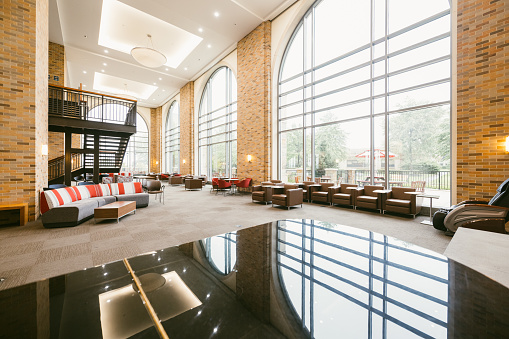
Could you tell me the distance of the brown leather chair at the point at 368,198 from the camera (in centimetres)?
602

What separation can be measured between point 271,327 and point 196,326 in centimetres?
21

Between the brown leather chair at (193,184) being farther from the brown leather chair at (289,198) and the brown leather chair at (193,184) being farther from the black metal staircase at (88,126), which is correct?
the brown leather chair at (289,198)

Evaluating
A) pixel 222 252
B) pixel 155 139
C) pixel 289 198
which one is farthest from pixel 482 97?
pixel 155 139

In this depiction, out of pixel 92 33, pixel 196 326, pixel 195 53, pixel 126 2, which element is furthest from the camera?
pixel 195 53

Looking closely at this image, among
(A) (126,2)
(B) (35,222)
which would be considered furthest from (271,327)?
(A) (126,2)

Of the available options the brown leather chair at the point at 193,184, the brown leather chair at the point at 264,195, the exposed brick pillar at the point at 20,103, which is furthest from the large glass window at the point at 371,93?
the exposed brick pillar at the point at 20,103

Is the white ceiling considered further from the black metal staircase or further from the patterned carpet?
the patterned carpet

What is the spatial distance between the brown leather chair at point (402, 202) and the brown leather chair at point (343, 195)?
932mm

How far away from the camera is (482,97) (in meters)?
4.53

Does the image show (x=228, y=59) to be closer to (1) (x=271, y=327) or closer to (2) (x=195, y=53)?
(2) (x=195, y=53)

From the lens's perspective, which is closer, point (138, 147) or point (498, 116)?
point (498, 116)

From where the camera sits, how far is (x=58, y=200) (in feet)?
16.0

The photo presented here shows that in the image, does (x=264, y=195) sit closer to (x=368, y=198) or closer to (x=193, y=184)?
(x=368, y=198)

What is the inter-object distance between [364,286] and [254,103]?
9811 mm
